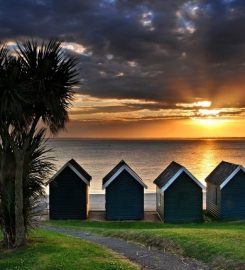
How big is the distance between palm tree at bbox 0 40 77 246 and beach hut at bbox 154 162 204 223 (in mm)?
18865

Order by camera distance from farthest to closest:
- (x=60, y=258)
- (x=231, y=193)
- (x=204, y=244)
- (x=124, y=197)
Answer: (x=124, y=197), (x=231, y=193), (x=204, y=244), (x=60, y=258)

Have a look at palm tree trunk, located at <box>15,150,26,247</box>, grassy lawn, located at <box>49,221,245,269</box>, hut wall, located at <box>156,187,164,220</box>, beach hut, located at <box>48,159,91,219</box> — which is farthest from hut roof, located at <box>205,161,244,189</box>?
palm tree trunk, located at <box>15,150,26,247</box>

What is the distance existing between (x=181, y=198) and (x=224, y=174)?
4.31 m

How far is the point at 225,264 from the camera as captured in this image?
15844mm

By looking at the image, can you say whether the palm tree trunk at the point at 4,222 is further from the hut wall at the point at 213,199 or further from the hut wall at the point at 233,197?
the hut wall at the point at 213,199

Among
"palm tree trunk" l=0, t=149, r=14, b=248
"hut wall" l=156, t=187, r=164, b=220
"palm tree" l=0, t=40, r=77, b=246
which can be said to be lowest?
"hut wall" l=156, t=187, r=164, b=220

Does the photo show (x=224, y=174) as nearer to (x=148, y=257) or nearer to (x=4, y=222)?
(x=148, y=257)

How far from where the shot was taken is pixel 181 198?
36844mm

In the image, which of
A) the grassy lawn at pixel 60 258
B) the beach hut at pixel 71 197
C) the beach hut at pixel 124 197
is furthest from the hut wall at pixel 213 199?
the grassy lawn at pixel 60 258

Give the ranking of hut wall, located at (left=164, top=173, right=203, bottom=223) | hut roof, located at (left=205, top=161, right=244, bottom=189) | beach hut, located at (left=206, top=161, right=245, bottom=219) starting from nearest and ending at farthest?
hut wall, located at (left=164, top=173, right=203, bottom=223) < hut roof, located at (left=205, top=161, right=244, bottom=189) < beach hut, located at (left=206, top=161, right=245, bottom=219)

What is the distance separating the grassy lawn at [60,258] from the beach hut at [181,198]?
17.7 metres

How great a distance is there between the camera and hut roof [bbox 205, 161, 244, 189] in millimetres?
36688

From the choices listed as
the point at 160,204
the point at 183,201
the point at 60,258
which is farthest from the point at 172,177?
the point at 60,258

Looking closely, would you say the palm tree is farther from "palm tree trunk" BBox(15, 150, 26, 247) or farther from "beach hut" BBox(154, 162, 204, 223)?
"beach hut" BBox(154, 162, 204, 223)
